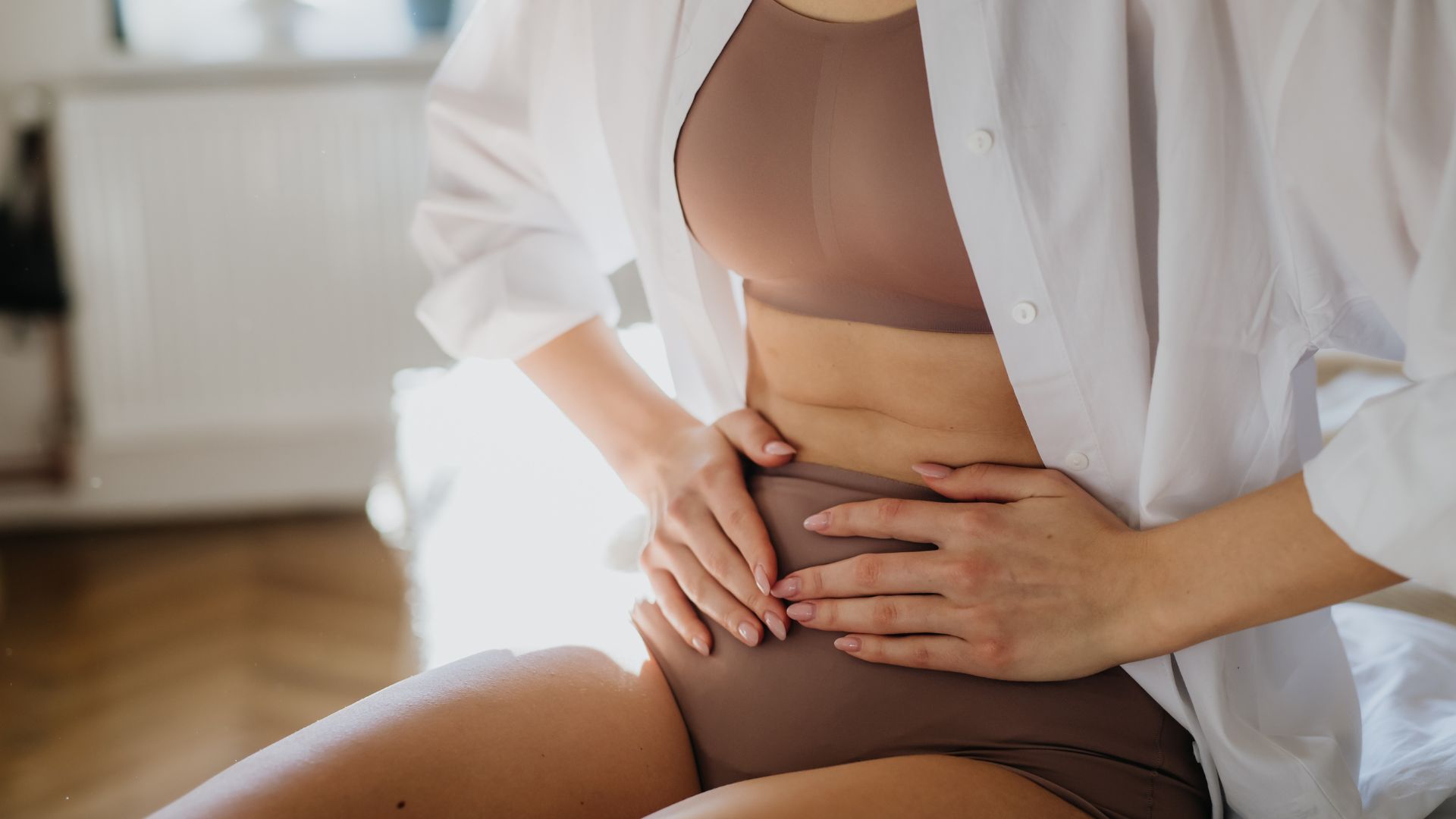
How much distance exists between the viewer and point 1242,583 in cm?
60

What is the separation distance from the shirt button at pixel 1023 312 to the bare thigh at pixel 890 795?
0.26m

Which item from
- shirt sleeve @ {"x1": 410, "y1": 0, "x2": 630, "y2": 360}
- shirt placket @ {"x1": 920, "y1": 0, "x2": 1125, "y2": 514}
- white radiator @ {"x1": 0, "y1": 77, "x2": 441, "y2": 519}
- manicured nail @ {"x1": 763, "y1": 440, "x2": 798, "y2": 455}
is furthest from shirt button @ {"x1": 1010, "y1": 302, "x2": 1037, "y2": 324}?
white radiator @ {"x1": 0, "y1": 77, "x2": 441, "y2": 519}

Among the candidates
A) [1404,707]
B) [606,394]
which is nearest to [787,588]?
[606,394]

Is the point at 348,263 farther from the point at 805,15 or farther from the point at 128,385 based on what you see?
the point at 805,15

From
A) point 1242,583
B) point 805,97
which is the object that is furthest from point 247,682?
point 1242,583

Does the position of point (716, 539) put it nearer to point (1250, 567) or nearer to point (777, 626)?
point (777, 626)

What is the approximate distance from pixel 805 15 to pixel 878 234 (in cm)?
17

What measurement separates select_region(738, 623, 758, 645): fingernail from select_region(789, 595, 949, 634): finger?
0.14ft

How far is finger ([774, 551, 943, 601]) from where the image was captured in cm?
69

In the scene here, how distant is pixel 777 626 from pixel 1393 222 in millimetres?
428

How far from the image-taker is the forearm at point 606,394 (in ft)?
3.19

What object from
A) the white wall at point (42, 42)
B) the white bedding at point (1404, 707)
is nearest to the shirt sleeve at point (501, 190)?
the white bedding at point (1404, 707)

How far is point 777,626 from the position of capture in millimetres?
747

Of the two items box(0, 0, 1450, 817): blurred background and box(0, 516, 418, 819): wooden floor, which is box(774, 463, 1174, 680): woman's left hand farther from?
box(0, 0, 1450, 817): blurred background
